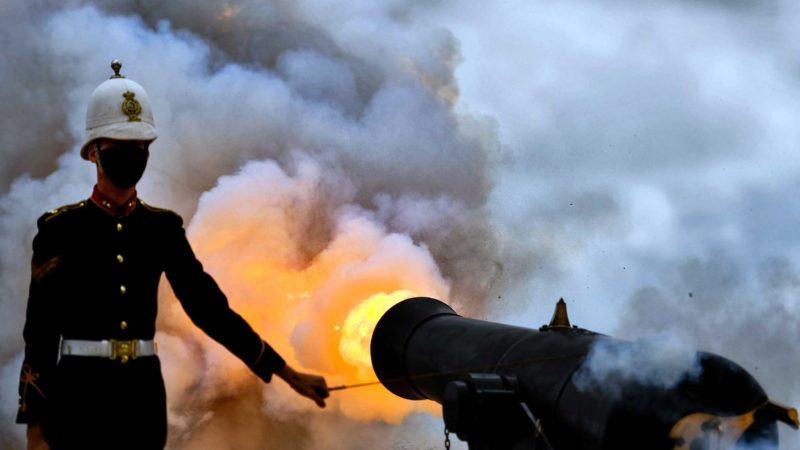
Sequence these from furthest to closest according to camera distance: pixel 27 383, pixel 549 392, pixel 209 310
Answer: pixel 549 392 < pixel 209 310 < pixel 27 383

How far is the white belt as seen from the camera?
6.47m

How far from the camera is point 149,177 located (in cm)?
1656

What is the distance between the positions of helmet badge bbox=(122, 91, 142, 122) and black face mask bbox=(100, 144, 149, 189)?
16 cm

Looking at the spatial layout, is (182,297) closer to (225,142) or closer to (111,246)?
(111,246)

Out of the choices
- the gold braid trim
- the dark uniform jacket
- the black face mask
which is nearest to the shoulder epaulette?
the dark uniform jacket

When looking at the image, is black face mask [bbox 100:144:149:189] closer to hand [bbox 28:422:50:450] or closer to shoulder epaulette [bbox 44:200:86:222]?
shoulder epaulette [bbox 44:200:86:222]

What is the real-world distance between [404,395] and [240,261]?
6.50m

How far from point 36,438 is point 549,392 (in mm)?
2802

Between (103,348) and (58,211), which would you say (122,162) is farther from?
(103,348)

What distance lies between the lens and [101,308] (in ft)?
21.4

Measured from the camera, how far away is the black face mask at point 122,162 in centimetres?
650

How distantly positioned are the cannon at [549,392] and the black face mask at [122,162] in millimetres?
2249

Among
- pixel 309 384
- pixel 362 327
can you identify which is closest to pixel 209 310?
pixel 309 384

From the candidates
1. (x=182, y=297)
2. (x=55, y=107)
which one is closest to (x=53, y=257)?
(x=182, y=297)
